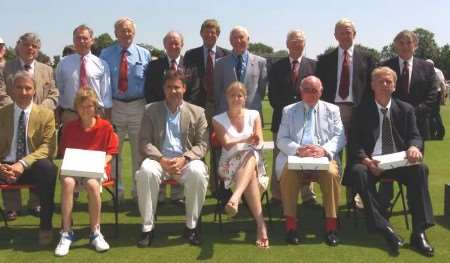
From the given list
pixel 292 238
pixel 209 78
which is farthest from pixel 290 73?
pixel 292 238

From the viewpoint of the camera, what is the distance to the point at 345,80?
19.5 ft

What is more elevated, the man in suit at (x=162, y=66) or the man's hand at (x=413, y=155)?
the man in suit at (x=162, y=66)

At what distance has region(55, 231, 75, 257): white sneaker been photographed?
14.7ft

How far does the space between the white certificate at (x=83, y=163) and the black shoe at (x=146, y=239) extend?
0.67 metres

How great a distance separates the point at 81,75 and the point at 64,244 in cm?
221

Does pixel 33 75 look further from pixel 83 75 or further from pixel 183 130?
pixel 183 130

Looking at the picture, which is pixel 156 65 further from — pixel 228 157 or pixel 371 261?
pixel 371 261

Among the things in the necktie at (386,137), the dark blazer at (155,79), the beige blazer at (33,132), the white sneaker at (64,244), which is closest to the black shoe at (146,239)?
the white sneaker at (64,244)

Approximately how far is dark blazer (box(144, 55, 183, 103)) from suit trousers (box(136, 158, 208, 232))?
136cm

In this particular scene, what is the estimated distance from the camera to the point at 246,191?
16.2ft

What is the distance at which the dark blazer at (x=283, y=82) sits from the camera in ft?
19.8

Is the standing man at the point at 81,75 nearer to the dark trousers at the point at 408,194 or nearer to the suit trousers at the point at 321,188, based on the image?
the suit trousers at the point at 321,188

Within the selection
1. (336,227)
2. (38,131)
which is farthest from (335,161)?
(38,131)

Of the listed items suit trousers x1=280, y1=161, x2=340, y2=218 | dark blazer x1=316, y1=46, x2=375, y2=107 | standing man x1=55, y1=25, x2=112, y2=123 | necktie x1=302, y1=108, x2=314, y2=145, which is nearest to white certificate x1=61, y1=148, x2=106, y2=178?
standing man x1=55, y1=25, x2=112, y2=123
